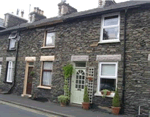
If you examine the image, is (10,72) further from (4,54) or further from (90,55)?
(90,55)

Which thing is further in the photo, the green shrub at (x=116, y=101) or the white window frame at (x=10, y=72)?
the white window frame at (x=10, y=72)

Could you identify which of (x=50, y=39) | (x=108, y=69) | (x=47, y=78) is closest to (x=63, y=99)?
(x=47, y=78)

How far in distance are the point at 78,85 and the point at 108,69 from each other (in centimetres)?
220

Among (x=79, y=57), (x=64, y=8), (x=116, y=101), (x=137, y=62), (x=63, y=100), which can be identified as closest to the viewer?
(x=116, y=101)

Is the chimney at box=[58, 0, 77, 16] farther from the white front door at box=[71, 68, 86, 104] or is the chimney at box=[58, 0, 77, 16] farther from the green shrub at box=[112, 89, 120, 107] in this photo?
the green shrub at box=[112, 89, 120, 107]

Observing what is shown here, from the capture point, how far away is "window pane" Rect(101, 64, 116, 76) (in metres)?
9.40

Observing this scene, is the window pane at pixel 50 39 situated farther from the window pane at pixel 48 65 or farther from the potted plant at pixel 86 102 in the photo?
the potted plant at pixel 86 102

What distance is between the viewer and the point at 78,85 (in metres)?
10.7

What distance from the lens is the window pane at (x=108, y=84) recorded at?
9312 mm

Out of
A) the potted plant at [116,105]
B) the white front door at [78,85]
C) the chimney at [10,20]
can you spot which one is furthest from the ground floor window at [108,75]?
the chimney at [10,20]

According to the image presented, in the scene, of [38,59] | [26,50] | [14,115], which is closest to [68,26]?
[38,59]

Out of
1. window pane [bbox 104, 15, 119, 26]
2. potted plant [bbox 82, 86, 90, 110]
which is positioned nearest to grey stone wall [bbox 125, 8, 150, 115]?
window pane [bbox 104, 15, 119, 26]

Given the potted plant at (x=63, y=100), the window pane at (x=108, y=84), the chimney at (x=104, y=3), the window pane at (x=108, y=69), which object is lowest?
the potted plant at (x=63, y=100)

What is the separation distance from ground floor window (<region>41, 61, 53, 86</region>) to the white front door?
2.13m
